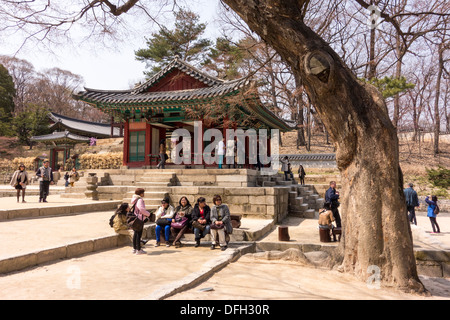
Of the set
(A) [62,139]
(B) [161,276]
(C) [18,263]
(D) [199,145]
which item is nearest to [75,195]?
(D) [199,145]

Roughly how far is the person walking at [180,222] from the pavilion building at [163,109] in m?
6.95

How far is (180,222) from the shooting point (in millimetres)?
7043

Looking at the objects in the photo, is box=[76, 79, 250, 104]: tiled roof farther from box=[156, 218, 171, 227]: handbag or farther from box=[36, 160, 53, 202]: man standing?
box=[156, 218, 171, 227]: handbag

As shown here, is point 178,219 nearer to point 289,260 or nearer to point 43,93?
point 289,260

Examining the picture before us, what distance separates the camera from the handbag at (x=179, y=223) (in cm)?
698

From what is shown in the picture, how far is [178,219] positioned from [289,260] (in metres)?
2.85

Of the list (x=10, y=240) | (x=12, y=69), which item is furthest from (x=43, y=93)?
(x=10, y=240)

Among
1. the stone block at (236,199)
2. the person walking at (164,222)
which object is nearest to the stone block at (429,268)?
the stone block at (236,199)

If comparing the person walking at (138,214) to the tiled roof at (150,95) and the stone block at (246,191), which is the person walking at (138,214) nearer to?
the stone block at (246,191)

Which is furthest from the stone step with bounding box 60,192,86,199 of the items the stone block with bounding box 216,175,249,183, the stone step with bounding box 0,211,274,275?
the stone block with bounding box 216,175,249,183

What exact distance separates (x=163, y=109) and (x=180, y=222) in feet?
30.9

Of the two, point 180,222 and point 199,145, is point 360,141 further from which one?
point 199,145

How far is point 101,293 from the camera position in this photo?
3.61 metres

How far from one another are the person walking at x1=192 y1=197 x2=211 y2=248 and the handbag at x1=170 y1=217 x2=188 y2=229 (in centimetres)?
25
